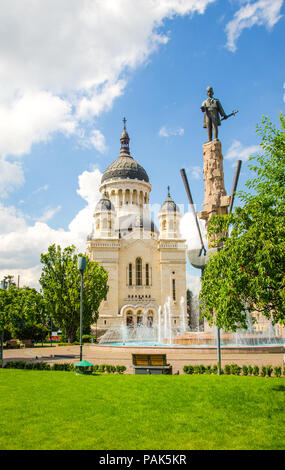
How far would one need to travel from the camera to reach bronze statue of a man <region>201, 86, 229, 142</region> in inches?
844

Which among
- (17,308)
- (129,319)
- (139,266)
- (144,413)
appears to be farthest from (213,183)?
(139,266)

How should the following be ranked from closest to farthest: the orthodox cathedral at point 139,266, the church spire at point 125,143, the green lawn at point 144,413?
the green lawn at point 144,413
the orthodox cathedral at point 139,266
the church spire at point 125,143

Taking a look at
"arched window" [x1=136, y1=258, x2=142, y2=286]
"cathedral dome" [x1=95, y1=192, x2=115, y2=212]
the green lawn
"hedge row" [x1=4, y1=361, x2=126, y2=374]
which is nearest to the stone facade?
"hedge row" [x1=4, y1=361, x2=126, y2=374]

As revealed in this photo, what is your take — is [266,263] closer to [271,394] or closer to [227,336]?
[271,394]

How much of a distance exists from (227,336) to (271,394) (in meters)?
12.7

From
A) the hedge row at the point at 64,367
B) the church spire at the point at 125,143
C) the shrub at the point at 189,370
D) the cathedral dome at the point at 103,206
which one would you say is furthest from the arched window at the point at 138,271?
the shrub at the point at 189,370

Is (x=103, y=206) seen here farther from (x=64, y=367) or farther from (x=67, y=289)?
(x=64, y=367)

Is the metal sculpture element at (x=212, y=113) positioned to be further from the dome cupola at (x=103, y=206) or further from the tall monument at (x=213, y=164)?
the dome cupola at (x=103, y=206)

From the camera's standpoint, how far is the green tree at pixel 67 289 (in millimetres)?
31984

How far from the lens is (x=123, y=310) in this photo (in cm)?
5009

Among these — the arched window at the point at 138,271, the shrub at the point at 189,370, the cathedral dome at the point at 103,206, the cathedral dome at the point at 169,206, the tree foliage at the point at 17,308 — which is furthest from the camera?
the cathedral dome at the point at 169,206

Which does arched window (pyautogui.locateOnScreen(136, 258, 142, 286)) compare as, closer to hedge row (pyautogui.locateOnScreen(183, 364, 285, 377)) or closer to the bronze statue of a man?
the bronze statue of a man

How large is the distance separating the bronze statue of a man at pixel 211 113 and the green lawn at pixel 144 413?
14.6 m

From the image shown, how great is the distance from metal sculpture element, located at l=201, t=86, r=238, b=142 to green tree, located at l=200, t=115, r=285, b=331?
12.3m
